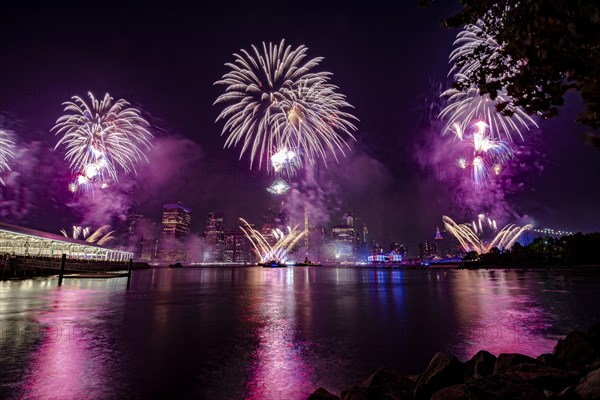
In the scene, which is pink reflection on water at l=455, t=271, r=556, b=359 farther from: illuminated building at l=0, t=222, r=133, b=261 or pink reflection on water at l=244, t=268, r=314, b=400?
illuminated building at l=0, t=222, r=133, b=261

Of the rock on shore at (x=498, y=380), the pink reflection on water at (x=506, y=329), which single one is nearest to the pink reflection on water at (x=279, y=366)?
the rock on shore at (x=498, y=380)

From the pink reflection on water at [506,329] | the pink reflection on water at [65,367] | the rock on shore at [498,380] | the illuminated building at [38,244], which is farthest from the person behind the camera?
the illuminated building at [38,244]

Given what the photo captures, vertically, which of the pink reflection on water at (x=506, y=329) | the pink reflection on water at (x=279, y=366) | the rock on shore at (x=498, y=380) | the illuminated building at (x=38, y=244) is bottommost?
the pink reflection on water at (x=279, y=366)

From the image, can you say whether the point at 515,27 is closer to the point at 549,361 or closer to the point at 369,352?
the point at 549,361

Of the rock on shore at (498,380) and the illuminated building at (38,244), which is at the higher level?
the illuminated building at (38,244)

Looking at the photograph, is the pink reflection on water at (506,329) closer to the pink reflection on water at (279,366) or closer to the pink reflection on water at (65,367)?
the pink reflection on water at (279,366)

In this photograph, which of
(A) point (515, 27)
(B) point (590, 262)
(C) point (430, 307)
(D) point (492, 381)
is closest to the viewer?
(D) point (492, 381)

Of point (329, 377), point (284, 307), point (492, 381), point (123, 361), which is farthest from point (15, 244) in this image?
point (492, 381)
